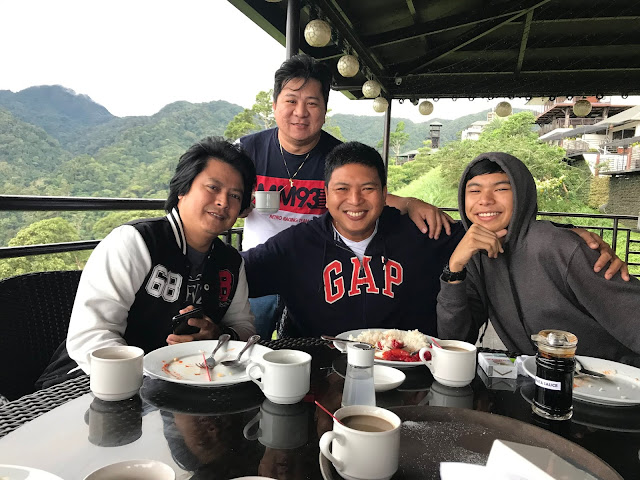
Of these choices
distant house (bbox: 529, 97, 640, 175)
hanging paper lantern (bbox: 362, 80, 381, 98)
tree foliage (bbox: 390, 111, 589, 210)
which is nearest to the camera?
hanging paper lantern (bbox: 362, 80, 381, 98)

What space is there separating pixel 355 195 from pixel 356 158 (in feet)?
0.54

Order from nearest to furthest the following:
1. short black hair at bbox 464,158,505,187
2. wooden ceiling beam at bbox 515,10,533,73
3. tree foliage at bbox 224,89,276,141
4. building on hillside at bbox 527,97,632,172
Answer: short black hair at bbox 464,158,505,187
wooden ceiling beam at bbox 515,10,533,73
tree foliage at bbox 224,89,276,141
building on hillside at bbox 527,97,632,172

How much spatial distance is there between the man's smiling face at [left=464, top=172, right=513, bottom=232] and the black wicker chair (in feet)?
4.94

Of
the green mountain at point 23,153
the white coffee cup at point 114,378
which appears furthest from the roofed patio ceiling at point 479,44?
the green mountain at point 23,153

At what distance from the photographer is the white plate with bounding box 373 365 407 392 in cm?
106

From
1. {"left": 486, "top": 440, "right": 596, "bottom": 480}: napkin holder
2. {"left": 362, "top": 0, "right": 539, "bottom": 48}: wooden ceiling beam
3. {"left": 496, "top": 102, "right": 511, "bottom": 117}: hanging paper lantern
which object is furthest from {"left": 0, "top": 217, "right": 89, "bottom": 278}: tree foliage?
{"left": 486, "top": 440, "right": 596, "bottom": 480}: napkin holder

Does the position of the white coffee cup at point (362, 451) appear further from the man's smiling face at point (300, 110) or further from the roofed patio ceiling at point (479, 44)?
the roofed patio ceiling at point (479, 44)

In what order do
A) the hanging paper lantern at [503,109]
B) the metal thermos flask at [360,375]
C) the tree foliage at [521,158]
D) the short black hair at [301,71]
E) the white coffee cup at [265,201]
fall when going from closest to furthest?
the metal thermos flask at [360,375] → the white coffee cup at [265,201] → the short black hair at [301,71] → the hanging paper lantern at [503,109] → the tree foliage at [521,158]

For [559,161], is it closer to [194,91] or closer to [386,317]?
[194,91]

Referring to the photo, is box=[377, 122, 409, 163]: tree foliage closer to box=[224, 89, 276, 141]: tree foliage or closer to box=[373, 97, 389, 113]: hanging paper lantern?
box=[224, 89, 276, 141]: tree foliage

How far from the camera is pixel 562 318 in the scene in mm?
1659

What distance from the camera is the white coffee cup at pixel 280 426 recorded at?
0.82 metres

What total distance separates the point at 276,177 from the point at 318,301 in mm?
785

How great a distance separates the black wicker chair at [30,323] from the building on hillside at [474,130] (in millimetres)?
26318
